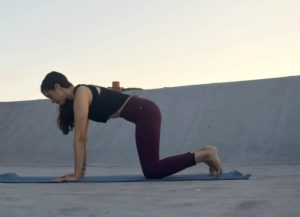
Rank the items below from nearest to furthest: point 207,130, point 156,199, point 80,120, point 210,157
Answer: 1. point 156,199
2. point 80,120
3. point 210,157
4. point 207,130

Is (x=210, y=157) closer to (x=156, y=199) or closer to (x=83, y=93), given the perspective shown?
(x=83, y=93)

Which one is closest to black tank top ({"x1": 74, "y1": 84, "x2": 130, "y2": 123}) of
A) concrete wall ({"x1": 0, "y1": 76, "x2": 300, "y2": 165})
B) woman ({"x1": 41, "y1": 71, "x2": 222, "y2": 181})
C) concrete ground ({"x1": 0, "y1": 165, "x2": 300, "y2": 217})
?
woman ({"x1": 41, "y1": 71, "x2": 222, "y2": 181})

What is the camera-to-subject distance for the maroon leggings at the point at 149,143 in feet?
14.5

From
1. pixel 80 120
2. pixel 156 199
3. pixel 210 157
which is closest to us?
pixel 156 199

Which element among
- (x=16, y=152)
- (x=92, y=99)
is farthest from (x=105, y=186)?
(x=16, y=152)

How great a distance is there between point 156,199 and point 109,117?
1.38 meters

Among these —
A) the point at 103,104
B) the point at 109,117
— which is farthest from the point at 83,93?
the point at 109,117

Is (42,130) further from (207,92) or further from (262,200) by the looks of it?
(262,200)

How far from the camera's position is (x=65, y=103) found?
4445 mm

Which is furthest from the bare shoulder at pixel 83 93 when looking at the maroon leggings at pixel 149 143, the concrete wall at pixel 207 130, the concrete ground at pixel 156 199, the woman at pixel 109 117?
the concrete wall at pixel 207 130

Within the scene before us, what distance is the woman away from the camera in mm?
4332

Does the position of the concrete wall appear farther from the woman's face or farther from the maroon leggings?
the woman's face

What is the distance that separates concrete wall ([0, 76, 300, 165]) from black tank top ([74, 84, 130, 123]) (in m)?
3.27

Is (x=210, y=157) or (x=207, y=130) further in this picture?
(x=207, y=130)
